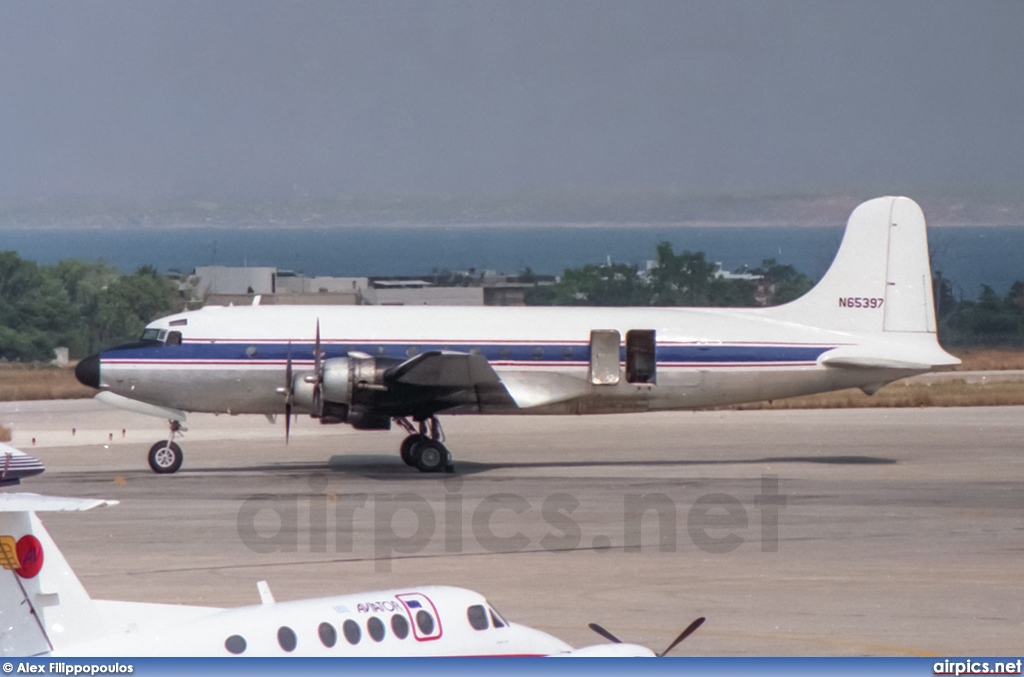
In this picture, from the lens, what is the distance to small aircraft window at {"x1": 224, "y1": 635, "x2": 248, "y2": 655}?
933 cm

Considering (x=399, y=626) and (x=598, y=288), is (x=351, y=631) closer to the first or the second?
(x=399, y=626)

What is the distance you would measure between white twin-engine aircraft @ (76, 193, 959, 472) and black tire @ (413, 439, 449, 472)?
0.03 metres

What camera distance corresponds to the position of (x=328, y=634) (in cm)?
977

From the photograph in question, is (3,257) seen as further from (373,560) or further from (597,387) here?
(373,560)

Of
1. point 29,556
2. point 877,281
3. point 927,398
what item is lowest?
point 927,398

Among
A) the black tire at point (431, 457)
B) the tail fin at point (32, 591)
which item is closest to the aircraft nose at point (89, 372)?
the black tire at point (431, 457)

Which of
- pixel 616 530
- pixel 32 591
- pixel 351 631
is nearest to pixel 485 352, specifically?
pixel 616 530

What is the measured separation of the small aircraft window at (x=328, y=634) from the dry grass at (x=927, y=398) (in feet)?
113

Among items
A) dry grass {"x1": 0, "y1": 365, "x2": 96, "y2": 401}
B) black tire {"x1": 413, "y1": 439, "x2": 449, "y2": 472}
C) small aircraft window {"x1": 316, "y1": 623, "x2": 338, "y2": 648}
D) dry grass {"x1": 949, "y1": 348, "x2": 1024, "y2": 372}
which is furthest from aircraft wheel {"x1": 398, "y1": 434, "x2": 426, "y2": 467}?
dry grass {"x1": 949, "y1": 348, "x2": 1024, "y2": 372}

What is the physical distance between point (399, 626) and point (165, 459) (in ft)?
58.5

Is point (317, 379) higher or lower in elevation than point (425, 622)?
higher

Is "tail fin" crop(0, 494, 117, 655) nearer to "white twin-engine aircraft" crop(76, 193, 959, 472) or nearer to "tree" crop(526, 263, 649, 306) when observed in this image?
"white twin-engine aircraft" crop(76, 193, 959, 472)

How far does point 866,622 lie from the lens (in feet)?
46.8

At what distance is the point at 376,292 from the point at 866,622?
2968 inches
